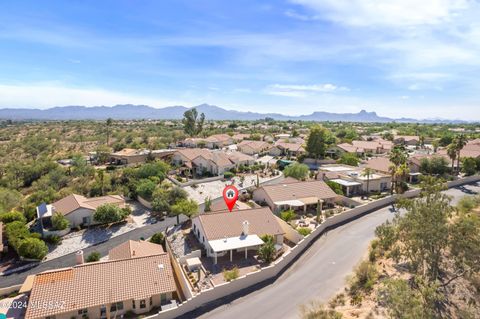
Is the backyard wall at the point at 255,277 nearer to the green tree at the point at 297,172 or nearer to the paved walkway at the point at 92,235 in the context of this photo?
the green tree at the point at 297,172

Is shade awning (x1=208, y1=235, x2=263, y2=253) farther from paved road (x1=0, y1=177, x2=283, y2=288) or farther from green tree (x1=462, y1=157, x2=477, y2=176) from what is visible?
green tree (x1=462, y1=157, x2=477, y2=176)

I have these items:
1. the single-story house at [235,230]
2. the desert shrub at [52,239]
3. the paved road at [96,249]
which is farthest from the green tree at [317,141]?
the desert shrub at [52,239]

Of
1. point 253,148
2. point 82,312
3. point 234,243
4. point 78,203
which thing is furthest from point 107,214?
point 253,148

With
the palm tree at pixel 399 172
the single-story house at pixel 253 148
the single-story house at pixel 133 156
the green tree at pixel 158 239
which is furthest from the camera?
the single-story house at pixel 253 148

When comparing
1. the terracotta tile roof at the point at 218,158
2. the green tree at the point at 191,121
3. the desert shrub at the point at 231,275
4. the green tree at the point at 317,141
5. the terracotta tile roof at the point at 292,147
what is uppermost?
the green tree at the point at 191,121

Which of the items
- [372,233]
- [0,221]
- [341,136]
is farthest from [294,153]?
[0,221]

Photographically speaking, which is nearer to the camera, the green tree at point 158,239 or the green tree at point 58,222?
the green tree at point 158,239

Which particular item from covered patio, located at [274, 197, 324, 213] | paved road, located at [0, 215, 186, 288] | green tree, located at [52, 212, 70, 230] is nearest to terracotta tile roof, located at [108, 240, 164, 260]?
paved road, located at [0, 215, 186, 288]
